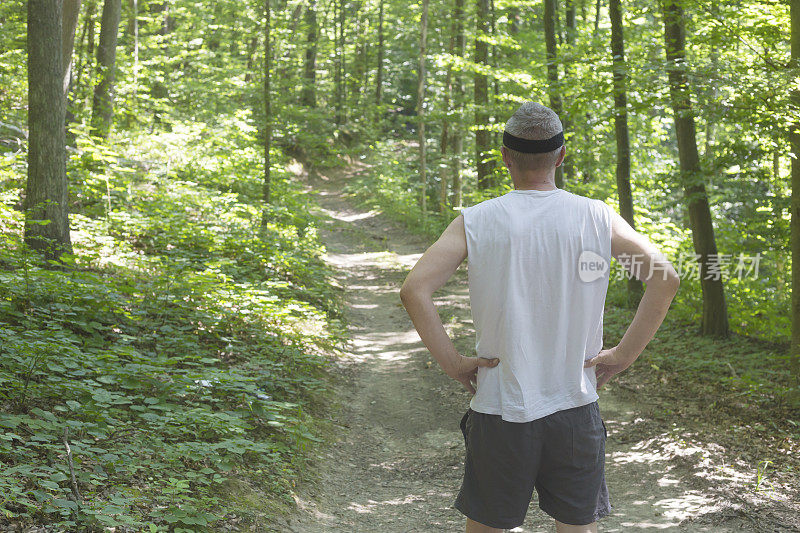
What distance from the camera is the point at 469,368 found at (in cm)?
226

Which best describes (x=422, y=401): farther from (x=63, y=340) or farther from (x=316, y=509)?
(x=63, y=340)

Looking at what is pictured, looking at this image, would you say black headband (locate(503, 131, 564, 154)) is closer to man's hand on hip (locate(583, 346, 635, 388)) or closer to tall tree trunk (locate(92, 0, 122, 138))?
man's hand on hip (locate(583, 346, 635, 388))

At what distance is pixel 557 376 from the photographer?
2205 millimetres

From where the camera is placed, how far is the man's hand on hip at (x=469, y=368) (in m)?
2.21

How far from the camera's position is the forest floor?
4520 mm

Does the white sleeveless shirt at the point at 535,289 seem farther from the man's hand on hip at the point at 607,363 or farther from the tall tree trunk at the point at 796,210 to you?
the tall tree trunk at the point at 796,210

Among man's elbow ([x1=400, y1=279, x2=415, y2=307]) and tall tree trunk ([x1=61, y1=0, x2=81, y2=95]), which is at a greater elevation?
tall tree trunk ([x1=61, y1=0, x2=81, y2=95])

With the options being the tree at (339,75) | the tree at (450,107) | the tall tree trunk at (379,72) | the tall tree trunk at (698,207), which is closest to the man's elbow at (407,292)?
the tall tree trunk at (698,207)

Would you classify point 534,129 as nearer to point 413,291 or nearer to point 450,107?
point 413,291

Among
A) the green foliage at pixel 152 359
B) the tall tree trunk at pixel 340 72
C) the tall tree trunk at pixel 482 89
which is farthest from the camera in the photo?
the tall tree trunk at pixel 340 72

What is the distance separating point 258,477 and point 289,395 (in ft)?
5.99

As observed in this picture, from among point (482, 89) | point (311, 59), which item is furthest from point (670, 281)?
point (311, 59)

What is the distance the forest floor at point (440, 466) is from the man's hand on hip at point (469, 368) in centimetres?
226

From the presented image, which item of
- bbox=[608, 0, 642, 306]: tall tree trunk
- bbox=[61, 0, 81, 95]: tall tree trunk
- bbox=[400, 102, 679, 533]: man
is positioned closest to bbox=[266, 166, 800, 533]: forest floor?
bbox=[400, 102, 679, 533]: man
